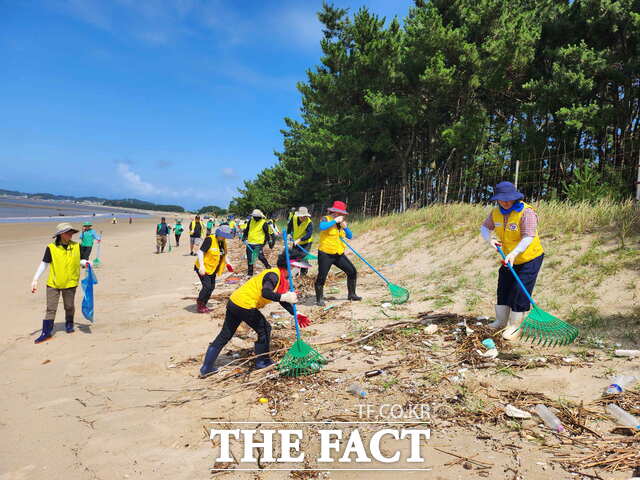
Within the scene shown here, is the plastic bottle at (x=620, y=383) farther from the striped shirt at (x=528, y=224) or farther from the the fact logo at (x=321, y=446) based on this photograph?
the the fact logo at (x=321, y=446)

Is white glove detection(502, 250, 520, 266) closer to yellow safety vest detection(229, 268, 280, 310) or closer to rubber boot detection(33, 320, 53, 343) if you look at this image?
yellow safety vest detection(229, 268, 280, 310)

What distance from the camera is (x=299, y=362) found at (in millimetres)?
4227

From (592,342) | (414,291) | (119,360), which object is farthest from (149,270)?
(592,342)

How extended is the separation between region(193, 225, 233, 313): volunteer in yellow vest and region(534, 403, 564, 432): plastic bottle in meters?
5.46

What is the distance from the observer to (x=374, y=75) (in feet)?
55.2

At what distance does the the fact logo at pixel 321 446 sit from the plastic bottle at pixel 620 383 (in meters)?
1.76

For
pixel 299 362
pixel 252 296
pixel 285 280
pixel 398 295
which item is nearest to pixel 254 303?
pixel 252 296

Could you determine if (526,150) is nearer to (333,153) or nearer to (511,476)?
(333,153)

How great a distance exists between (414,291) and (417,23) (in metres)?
13.5

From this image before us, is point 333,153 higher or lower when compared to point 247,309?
higher

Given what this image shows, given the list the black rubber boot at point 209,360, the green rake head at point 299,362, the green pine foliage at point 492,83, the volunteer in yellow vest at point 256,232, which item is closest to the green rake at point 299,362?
the green rake head at point 299,362

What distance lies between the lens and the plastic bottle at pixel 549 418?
118 inches

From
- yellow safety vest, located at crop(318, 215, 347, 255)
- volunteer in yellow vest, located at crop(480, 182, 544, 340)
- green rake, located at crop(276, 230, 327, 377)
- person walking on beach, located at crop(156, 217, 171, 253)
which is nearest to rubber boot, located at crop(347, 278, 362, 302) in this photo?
yellow safety vest, located at crop(318, 215, 347, 255)

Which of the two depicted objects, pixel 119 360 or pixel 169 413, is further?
pixel 119 360
